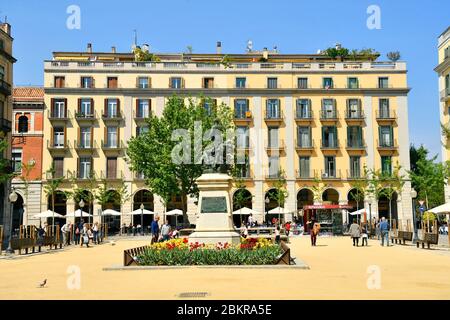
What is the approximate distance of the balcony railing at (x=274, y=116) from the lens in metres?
59.8

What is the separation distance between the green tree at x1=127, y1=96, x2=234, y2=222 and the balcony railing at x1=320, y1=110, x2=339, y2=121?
52.2 feet

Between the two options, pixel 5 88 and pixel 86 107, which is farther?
pixel 86 107

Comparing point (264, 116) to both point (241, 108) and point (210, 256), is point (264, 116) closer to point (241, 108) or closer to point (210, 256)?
point (241, 108)

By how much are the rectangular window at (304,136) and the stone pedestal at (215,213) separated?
38.1 metres

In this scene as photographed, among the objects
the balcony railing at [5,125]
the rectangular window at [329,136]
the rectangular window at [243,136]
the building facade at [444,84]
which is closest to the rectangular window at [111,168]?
the rectangular window at [243,136]

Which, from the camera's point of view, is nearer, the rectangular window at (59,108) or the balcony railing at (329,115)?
the rectangular window at (59,108)

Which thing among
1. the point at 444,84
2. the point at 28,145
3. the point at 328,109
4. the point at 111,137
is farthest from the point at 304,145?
the point at 28,145

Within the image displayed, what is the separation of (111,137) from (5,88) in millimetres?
15050

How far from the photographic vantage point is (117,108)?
58.7 meters

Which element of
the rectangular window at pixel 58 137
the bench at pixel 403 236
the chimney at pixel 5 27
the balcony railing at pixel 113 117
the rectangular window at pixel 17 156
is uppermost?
the chimney at pixel 5 27

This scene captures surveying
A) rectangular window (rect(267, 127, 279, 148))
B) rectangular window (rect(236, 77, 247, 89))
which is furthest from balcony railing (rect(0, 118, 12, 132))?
rectangular window (rect(267, 127, 279, 148))

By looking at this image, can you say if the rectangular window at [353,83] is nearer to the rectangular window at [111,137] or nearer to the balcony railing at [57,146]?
the rectangular window at [111,137]

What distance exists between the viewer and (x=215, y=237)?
21719 millimetres
